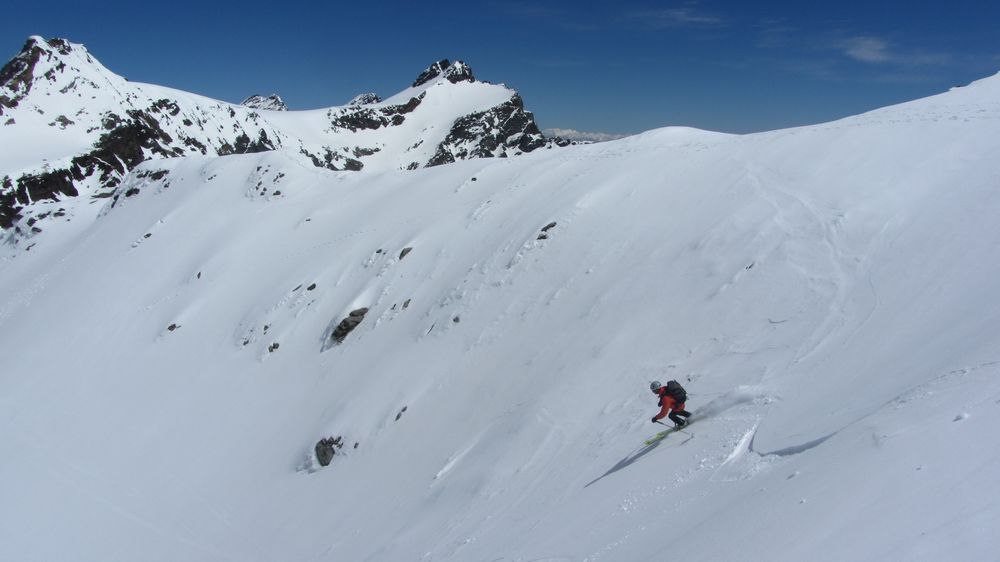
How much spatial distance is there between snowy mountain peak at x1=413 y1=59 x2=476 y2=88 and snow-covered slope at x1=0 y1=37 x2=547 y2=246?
22.9 metres

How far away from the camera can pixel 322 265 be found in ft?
99.9

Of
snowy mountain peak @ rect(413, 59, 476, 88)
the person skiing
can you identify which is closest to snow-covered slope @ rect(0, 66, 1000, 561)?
the person skiing

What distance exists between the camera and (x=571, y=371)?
601 inches

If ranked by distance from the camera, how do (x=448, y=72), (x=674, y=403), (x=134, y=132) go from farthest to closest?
(x=448, y=72), (x=134, y=132), (x=674, y=403)

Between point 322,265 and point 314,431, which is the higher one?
point 322,265

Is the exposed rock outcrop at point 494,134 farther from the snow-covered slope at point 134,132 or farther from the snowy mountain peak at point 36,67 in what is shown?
the snowy mountain peak at point 36,67

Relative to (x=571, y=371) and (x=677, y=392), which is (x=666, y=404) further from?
(x=571, y=371)

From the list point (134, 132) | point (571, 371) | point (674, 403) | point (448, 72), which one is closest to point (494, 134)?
point (448, 72)

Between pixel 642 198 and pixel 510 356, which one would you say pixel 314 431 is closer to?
pixel 510 356

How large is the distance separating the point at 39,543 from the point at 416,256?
1714 centimetres

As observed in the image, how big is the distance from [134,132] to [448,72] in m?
116

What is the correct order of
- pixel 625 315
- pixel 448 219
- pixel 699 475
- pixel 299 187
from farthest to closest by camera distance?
pixel 299 187
pixel 448 219
pixel 625 315
pixel 699 475

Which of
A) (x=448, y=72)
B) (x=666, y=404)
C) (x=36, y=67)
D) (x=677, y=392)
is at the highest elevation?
(x=448, y=72)

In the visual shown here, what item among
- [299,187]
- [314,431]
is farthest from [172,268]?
[314,431]
